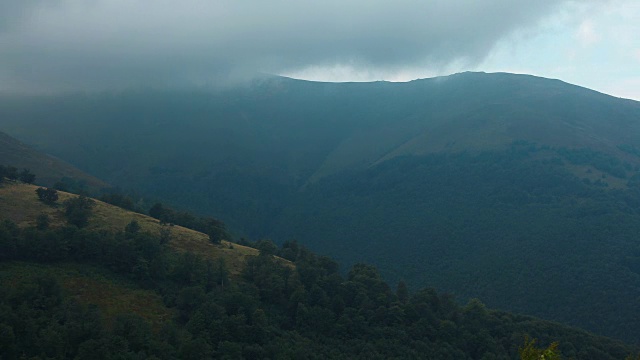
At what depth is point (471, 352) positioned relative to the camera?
65.7 m

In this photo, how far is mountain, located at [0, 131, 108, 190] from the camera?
152 metres

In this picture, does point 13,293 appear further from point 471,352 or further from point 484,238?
point 484,238

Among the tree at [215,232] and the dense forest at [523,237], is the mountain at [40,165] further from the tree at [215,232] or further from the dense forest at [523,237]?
the tree at [215,232]

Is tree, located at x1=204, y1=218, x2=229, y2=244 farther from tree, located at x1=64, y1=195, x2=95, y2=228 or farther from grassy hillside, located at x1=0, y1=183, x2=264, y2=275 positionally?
tree, located at x1=64, y1=195, x2=95, y2=228

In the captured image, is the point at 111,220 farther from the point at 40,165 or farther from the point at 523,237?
the point at 523,237

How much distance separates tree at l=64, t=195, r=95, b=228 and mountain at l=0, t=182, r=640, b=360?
48cm

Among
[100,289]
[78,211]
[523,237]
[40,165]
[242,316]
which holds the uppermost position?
[78,211]

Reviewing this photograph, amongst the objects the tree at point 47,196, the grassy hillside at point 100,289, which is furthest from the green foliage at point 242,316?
the tree at point 47,196

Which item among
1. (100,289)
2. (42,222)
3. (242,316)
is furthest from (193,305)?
(42,222)

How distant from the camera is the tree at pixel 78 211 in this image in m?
66.1

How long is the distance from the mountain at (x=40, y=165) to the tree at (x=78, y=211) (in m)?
83.1

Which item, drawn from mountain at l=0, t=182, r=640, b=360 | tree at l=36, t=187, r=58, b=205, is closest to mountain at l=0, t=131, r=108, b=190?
tree at l=36, t=187, r=58, b=205

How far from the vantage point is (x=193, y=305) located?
55.3 meters

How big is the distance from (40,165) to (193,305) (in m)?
127
